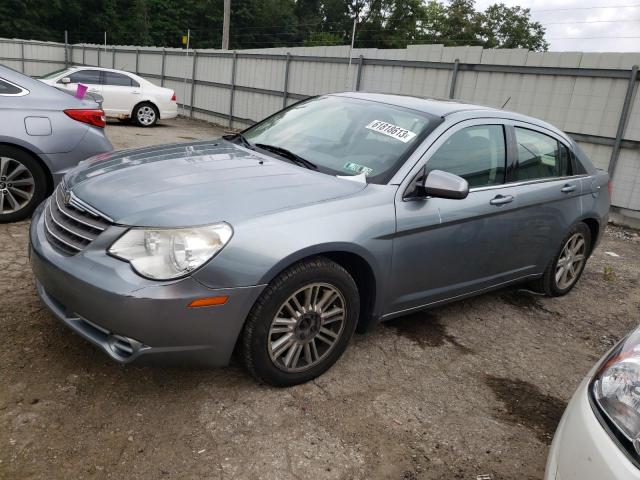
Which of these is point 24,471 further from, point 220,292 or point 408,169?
point 408,169

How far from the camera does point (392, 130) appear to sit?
3535mm

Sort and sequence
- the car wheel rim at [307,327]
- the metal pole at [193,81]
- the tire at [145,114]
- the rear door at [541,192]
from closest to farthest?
the car wheel rim at [307,327]
the rear door at [541,192]
the tire at [145,114]
the metal pole at [193,81]

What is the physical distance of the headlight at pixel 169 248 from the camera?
2.46 meters

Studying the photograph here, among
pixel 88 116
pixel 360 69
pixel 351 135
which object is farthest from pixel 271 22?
pixel 351 135

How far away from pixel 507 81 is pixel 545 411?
721 centimetres

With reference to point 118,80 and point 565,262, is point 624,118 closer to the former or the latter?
point 565,262

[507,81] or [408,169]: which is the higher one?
[507,81]

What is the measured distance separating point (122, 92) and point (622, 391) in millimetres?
14158

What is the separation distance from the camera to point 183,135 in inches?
540

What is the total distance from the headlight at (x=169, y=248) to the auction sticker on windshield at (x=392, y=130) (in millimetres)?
1423

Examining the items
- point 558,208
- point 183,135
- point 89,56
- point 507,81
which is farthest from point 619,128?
point 89,56

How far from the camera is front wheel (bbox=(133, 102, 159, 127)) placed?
14250 millimetres

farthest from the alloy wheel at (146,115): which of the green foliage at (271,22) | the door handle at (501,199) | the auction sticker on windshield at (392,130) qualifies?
the green foliage at (271,22)

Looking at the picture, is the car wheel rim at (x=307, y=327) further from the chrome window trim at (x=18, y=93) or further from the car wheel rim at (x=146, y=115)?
the car wheel rim at (x=146, y=115)
